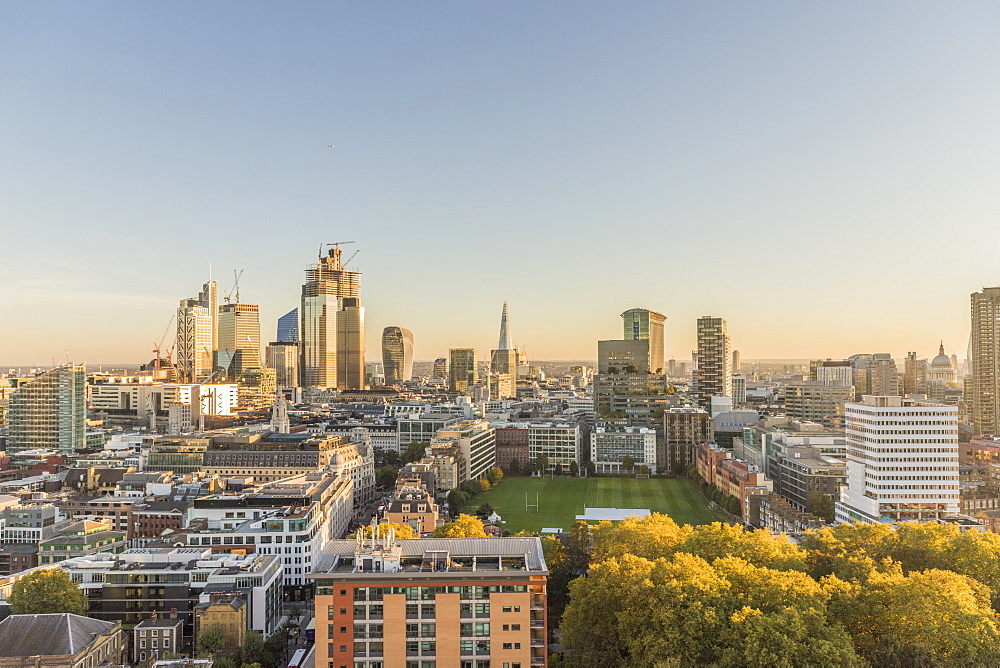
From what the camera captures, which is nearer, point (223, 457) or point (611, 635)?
point (611, 635)

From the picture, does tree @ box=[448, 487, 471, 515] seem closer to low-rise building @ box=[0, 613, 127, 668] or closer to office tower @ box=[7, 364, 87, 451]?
low-rise building @ box=[0, 613, 127, 668]

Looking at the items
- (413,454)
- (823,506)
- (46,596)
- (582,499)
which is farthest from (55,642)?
(413,454)

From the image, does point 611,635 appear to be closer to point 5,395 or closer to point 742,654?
point 742,654

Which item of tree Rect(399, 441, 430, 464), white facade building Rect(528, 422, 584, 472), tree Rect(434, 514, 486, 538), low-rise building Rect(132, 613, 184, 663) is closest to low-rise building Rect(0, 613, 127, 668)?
low-rise building Rect(132, 613, 184, 663)

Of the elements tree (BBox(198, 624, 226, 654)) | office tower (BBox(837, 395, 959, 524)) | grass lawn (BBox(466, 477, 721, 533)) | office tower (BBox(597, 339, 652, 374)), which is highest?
office tower (BBox(597, 339, 652, 374))

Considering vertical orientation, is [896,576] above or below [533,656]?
above

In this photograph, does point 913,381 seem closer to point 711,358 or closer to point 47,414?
point 711,358

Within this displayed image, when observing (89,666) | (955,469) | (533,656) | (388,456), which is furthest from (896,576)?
(388,456)

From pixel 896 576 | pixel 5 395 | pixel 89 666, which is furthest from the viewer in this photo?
pixel 5 395
